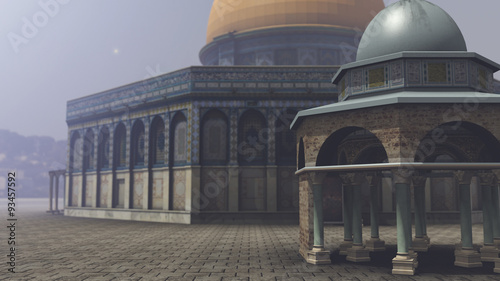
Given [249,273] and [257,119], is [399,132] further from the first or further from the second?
[257,119]

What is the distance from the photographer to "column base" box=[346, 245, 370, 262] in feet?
Answer: 43.4

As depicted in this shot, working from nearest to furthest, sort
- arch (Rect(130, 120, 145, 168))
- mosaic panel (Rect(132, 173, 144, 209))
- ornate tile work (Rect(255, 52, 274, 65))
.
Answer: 1. mosaic panel (Rect(132, 173, 144, 209))
2. arch (Rect(130, 120, 145, 168))
3. ornate tile work (Rect(255, 52, 274, 65))

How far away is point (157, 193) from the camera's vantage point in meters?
30.3

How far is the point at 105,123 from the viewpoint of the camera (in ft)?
115

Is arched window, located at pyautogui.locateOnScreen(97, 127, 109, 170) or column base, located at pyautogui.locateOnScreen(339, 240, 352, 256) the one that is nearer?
column base, located at pyautogui.locateOnScreen(339, 240, 352, 256)

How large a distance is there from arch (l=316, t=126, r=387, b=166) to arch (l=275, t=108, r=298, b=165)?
39.2 feet

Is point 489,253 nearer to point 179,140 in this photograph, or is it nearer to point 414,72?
point 414,72

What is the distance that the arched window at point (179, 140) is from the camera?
2904 centimetres

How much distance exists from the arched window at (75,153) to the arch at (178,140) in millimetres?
11925

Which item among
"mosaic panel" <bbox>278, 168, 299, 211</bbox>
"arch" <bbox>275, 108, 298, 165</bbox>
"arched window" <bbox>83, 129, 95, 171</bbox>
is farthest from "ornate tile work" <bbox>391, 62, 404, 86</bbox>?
"arched window" <bbox>83, 129, 95, 171</bbox>

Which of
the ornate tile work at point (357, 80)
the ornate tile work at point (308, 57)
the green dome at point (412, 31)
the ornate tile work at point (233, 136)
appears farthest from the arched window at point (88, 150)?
the green dome at point (412, 31)

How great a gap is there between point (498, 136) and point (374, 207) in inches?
202

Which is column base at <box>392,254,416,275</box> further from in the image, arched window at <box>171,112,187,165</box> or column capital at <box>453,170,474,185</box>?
arched window at <box>171,112,187,165</box>

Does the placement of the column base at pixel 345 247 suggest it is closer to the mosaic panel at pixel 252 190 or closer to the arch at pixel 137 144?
the mosaic panel at pixel 252 190
